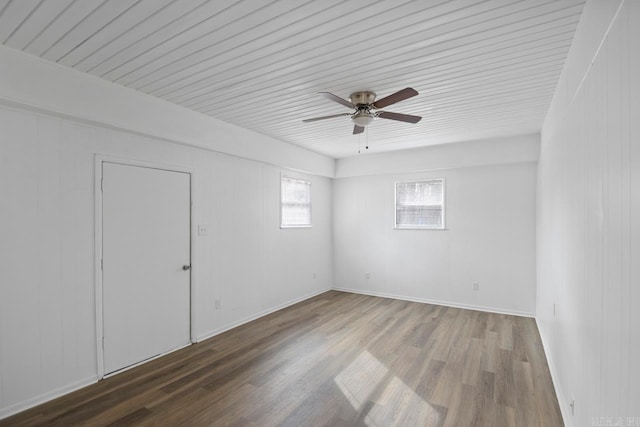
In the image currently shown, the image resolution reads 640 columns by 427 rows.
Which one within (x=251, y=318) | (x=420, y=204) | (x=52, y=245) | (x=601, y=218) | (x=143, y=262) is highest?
(x=420, y=204)

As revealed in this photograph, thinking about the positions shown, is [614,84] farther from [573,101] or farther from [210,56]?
[210,56]

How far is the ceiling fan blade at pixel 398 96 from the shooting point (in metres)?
2.45

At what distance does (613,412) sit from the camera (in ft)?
4.10

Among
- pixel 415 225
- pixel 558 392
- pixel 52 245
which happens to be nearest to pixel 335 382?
pixel 558 392

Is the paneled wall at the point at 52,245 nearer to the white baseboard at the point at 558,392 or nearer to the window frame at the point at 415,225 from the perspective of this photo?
the window frame at the point at 415,225

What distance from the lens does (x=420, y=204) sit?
5621mm

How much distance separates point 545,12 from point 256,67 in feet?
6.46

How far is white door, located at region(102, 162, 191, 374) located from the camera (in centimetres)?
303

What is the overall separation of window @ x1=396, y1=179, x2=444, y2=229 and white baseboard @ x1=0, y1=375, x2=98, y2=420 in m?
4.83

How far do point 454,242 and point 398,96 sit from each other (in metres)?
3.46

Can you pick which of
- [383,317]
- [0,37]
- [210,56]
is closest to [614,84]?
[210,56]

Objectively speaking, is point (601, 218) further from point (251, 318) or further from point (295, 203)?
point (295, 203)

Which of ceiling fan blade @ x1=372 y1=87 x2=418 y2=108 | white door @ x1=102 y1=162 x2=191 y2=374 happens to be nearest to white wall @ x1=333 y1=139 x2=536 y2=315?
ceiling fan blade @ x1=372 y1=87 x2=418 y2=108

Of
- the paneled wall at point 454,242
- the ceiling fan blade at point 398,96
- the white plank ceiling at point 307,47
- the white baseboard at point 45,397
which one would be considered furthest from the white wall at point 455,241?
the white baseboard at point 45,397
